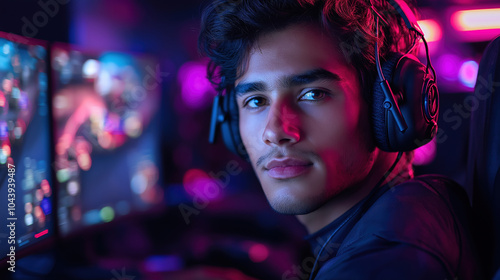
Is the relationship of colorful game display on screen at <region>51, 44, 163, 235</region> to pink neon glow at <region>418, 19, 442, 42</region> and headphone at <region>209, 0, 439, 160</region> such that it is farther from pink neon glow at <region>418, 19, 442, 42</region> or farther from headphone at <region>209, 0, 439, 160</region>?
pink neon glow at <region>418, 19, 442, 42</region>

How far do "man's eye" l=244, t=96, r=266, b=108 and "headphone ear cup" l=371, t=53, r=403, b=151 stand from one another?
0.88ft

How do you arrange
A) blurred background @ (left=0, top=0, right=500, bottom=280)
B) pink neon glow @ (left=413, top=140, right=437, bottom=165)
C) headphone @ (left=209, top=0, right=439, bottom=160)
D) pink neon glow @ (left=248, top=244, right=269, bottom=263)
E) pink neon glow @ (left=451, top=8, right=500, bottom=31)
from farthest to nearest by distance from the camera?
pink neon glow @ (left=451, top=8, right=500, bottom=31)
pink neon glow @ (left=413, top=140, right=437, bottom=165)
pink neon glow @ (left=248, top=244, right=269, bottom=263)
blurred background @ (left=0, top=0, right=500, bottom=280)
headphone @ (left=209, top=0, right=439, bottom=160)

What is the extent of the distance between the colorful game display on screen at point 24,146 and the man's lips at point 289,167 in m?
0.62

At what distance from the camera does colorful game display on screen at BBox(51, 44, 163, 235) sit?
50.4 inches

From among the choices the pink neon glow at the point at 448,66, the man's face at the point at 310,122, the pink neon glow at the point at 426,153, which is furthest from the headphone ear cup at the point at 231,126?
the pink neon glow at the point at 448,66

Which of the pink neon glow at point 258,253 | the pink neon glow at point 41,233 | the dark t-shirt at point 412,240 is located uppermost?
the pink neon glow at point 41,233

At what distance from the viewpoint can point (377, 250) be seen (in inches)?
25.3

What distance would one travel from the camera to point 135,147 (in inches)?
67.4

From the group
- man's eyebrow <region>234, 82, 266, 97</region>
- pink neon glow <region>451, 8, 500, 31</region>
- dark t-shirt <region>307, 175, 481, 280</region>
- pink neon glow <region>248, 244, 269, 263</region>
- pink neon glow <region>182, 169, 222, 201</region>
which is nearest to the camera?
dark t-shirt <region>307, 175, 481, 280</region>

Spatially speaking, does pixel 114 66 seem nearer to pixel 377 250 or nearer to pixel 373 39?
pixel 373 39

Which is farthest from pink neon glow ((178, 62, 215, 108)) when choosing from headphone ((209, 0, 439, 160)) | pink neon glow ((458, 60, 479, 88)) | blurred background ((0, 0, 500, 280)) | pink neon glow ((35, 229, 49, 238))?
pink neon glow ((458, 60, 479, 88))

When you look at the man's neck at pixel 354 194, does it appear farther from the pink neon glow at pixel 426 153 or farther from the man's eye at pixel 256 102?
the pink neon glow at pixel 426 153

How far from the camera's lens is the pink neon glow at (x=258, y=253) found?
1.66 meters

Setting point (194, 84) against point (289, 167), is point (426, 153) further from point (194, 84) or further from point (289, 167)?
point (289, 167)
